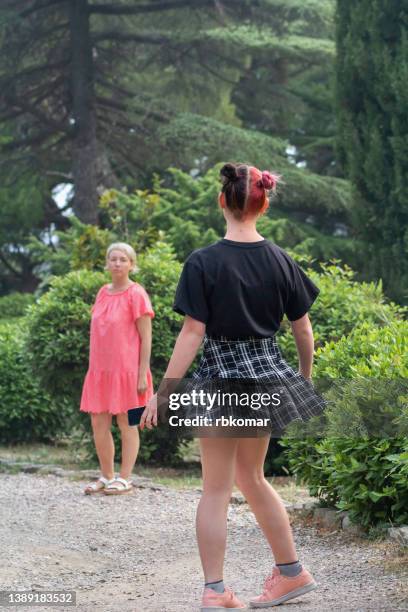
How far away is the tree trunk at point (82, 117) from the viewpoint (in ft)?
Answer: 61.6

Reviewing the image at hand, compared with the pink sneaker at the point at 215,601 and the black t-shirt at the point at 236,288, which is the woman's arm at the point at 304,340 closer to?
the black t-shirt at the point at 236,288

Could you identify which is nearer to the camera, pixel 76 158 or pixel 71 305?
pixel 71 305

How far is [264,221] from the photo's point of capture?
1405 cm

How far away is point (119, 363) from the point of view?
24.2 feet

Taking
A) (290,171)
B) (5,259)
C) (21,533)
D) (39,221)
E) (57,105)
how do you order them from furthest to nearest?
(5,259) → (39,221) → (57,105) → (290,171) → (21,533)

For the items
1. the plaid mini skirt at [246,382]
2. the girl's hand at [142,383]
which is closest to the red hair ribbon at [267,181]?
the plaid mini skirt at [246,382]

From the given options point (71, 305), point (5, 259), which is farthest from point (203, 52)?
point (71, 305)

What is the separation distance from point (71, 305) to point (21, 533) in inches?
120

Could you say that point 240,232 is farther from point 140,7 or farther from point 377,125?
point 140,7

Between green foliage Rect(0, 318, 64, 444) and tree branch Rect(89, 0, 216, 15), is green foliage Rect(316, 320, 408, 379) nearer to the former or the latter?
green foliage Rect(0, 318, 64, 444)

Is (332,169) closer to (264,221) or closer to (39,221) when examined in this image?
(39,221)

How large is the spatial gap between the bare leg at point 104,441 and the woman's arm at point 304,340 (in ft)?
11.5

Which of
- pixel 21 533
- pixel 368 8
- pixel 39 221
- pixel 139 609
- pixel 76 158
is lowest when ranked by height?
pixel 39 221

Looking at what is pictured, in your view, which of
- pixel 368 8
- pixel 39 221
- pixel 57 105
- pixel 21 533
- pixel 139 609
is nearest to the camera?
pixel 139 609
